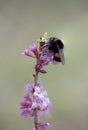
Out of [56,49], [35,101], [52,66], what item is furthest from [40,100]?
[52,66]

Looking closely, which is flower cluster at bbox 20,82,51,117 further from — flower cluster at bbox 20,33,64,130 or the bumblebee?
the bumblebee

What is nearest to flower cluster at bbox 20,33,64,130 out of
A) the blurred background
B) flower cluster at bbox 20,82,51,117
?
flower cluster at bbox 20,82,51,117

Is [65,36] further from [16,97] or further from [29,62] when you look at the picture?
[16,97]

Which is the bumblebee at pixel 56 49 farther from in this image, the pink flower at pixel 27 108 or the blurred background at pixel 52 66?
the blurred background at pixel 52 66

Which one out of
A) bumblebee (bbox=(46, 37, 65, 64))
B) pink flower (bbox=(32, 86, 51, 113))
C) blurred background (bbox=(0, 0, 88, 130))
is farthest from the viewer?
blurred background (bbox=(0, 0, 88, 130))

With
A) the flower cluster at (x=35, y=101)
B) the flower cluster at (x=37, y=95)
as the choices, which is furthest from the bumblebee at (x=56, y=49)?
the flower cluster at (x=35, y=101)

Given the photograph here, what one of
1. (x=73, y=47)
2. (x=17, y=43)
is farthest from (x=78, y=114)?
(x=17, y=43)
